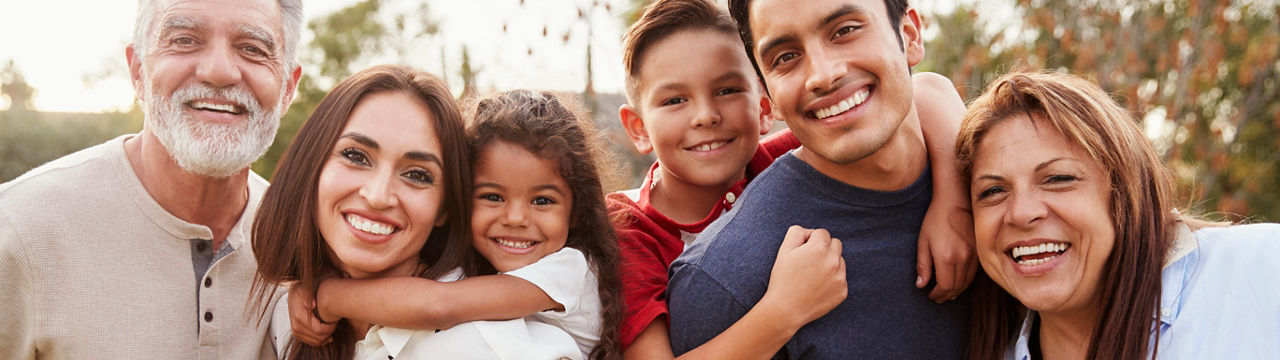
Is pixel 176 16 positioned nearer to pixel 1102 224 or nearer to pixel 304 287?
pixel 304 287

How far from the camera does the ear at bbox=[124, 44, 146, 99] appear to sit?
10.8 ft

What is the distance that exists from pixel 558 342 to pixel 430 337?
0.37m

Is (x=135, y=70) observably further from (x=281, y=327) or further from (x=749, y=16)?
(x=749, y=16)

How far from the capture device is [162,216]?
10.1ft

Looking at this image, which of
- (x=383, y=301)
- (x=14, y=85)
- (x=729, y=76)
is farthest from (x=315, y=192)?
(x=14, y=85)

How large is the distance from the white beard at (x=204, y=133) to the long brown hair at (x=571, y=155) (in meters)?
0.91

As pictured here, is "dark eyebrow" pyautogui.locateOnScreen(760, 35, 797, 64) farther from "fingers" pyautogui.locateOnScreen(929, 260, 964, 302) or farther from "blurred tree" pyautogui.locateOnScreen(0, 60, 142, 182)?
"blurred tree" pyautogui.locateOnScreen(0, 60, 142, 182)

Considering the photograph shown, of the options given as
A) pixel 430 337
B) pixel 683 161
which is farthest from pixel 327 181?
pixel 683 161

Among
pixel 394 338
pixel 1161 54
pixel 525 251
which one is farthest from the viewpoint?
pixel 1161 54

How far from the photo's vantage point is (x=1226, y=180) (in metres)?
11.2

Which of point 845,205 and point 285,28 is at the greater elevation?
point 285,28

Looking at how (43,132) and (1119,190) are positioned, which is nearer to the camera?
(1119,190)

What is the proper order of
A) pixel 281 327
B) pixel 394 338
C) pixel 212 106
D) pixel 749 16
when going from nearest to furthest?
pixel 394 338
pixel 749 16
pixel 281 327
pixel 212 106

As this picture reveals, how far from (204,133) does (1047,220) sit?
8.87 ft
